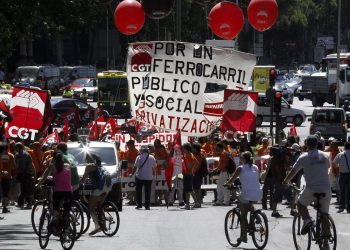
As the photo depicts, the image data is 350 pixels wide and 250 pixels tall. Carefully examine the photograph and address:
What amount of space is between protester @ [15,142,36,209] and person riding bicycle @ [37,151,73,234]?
843cm

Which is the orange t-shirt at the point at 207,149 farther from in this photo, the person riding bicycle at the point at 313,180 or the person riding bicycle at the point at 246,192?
the person riding bicycle at the point at 313,180

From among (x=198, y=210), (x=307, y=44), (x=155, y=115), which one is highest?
(x=307, y=44)

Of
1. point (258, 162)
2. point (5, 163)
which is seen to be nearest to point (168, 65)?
point (258, 162)

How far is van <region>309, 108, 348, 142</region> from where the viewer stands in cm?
4762

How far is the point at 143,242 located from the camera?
1922 centimetres

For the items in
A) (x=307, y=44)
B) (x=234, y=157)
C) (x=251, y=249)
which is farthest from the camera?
(x=307, y=44)

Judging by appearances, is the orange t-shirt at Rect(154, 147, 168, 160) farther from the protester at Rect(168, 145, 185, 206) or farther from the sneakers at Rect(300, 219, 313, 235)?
the sneakers at Rect(300, 219, 313, 235)

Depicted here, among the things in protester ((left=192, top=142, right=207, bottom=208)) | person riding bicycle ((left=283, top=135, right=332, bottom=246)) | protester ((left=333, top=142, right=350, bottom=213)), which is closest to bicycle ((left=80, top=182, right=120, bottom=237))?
person riding bicycle ((left=283, top=135, right=332, bottom=246))

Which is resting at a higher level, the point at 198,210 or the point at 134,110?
the point at 134,110

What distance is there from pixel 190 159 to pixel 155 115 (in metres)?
3.00

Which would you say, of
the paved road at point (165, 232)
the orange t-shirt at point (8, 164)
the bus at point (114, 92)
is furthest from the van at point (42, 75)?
the paved road at point (165, 232)

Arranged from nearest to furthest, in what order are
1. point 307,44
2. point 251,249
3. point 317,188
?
1. point 317,188
2. point 251,249
3. point 307,44

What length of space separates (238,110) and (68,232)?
13.6 meters

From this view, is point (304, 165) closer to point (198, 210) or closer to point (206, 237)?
point (206, 237)
